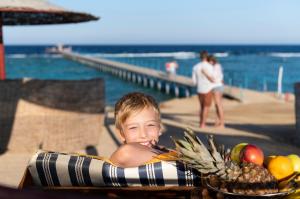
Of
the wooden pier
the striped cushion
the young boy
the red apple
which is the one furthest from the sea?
the red apple

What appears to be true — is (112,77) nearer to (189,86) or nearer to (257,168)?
(189,86)

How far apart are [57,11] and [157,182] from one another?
4.69m

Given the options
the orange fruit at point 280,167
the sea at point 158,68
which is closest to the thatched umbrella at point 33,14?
the sea at point 158,68

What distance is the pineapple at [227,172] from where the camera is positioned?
2117mm

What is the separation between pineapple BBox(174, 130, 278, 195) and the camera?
83.4 inches

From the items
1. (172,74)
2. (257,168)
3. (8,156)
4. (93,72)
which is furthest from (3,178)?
(93,72)

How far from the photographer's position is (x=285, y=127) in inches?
451

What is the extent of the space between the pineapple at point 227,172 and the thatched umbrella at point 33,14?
4593 mm

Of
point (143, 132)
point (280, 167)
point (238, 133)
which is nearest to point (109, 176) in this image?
point (143, 132)

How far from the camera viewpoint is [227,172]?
2148 millimetres

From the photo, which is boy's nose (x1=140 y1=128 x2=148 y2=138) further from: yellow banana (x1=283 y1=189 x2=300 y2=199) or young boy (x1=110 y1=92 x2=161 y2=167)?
yellow banana (x1=283 y1=189 x2=300 y2=199)

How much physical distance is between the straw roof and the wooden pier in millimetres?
11812

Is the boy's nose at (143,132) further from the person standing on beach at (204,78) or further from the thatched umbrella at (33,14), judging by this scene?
the person standing on beach at (204,78)

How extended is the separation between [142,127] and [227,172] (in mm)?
825
